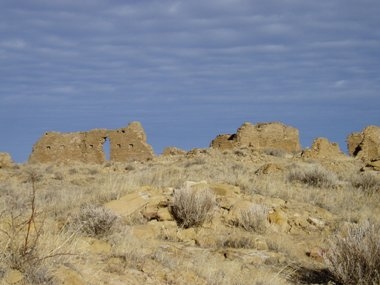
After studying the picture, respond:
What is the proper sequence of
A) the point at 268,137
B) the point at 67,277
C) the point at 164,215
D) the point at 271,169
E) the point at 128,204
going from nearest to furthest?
the point at 67,277 < the point at 164,215 < the point at 128,204 < the point at 271,169 < the point at 268,137

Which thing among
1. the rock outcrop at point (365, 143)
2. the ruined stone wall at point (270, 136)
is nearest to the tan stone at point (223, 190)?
the ruined stone wall at point (270, 136)

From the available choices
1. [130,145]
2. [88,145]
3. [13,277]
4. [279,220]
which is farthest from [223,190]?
[88,145]

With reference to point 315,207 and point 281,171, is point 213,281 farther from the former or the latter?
point 281,171

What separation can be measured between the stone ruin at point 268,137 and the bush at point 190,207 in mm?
28278

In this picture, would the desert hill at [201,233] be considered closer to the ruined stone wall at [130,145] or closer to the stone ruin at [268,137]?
the ruined stone wall at [130,145]

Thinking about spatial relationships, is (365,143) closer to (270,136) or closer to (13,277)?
(270,136)

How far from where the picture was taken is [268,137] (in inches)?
1481

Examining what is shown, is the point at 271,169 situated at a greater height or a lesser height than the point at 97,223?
greater

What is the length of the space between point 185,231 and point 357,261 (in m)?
3.14

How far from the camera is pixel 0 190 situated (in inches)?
553

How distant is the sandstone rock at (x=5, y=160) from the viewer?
3017cm

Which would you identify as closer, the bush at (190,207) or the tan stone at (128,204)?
the bush at (190,207)

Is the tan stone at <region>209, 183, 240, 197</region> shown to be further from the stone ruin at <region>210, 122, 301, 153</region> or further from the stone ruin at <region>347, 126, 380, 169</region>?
the stone ruin at <region>347, 126, 380, 169</region>

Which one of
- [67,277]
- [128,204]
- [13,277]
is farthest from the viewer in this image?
[128,204]
